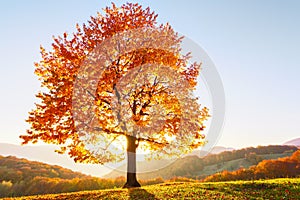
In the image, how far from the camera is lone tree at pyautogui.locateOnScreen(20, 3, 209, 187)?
20.5 metres

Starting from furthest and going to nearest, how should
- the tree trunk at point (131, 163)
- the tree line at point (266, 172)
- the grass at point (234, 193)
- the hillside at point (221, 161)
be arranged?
the hillside at point (221, 161)
the tree line at point (266, 172)
the tree trunk at point (131, 163)
the grass at point (234, 193)

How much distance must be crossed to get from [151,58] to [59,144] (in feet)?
31.6

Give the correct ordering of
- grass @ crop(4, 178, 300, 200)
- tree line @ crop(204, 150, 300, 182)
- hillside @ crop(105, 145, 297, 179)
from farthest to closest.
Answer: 1. hillside @ crop(105, 145, 297, 179)
2. tree line @ crop(204, 150, 300, 182)
3. grass @ crop(4, 178, 300, 200)

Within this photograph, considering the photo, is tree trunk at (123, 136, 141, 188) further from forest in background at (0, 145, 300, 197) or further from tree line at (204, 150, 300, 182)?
tree line at (204, 150, 300, 182)

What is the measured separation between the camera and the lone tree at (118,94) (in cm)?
2050

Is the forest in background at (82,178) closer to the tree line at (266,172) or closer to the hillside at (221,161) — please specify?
the tree line at (266,172)

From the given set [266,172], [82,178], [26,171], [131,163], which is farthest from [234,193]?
[26,171]

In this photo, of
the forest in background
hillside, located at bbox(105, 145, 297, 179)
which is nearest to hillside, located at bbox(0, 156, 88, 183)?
the forest in background

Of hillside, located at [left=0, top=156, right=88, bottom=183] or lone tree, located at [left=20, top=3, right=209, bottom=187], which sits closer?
lone tree, located at [left=20, top=3, right=209, bottom=187]

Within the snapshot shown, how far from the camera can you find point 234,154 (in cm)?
4684

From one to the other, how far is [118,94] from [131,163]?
626 cm

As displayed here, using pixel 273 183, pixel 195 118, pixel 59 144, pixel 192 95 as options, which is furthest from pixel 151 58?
pixel 273 183

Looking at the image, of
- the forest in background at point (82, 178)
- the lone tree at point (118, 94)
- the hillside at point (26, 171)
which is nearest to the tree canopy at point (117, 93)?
the lone tree at point (118, 94)

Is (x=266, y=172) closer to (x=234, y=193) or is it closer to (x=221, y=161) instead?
(x=234, y=193)
